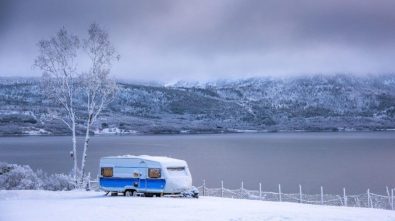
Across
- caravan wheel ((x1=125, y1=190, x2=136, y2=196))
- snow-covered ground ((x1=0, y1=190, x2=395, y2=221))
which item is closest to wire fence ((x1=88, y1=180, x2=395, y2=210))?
caravan wheel ((x1=125, y1=190, x2=136, y2=196))

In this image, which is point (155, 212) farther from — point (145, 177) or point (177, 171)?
point (177, 171)

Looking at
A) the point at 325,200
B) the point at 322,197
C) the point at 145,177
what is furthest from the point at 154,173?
the point at 325,200

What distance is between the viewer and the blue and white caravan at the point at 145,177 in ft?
102

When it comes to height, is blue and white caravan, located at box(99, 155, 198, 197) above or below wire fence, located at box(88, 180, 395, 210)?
above

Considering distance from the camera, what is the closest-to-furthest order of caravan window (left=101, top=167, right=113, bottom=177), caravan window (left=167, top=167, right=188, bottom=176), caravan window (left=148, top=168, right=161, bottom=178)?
caravan window (left=148, top=168, right=161, bottom=178), caravan window (left=167, top=167, right=188, bottom=176), caravan window (left=101, top=167, right=113, bottom=177)

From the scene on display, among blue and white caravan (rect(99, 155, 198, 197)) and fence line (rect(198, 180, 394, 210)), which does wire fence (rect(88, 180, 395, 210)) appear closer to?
fence line (rect(198, 180, 394, 210))

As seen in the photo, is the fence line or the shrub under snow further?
the shrub under snow

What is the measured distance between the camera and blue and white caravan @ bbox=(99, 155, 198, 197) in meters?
31.0

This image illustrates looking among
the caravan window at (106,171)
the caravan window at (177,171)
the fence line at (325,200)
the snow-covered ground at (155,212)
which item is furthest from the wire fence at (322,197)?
the snow-covered ground at (155,212)

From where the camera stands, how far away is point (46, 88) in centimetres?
4250

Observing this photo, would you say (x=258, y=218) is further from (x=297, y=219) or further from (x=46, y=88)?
(x=46, y=88)

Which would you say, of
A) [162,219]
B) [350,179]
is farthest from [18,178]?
[350,179]

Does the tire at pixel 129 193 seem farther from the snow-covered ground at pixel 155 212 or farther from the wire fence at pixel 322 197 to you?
the wire fence at pixel 322 197

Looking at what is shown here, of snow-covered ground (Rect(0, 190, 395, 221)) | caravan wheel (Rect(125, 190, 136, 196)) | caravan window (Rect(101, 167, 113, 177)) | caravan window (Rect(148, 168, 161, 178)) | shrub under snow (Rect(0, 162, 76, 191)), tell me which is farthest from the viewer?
shrub under snow (Rect(0, 162, 76, 191))
